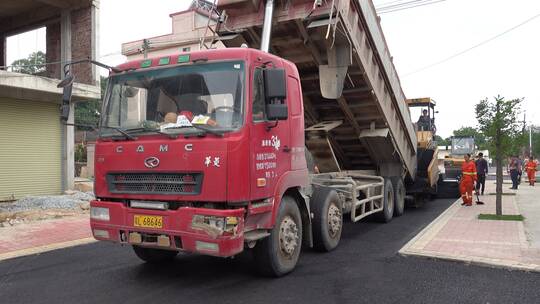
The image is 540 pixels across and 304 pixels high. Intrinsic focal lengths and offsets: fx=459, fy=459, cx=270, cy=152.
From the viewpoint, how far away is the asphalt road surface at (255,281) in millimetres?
4918

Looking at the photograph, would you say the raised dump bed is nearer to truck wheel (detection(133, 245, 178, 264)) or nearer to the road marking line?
truck wheel (detection(133, 245, 178, 264))

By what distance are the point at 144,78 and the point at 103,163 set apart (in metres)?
1.10

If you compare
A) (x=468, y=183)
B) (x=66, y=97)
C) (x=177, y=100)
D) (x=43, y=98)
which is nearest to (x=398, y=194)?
(x=468, y=183)

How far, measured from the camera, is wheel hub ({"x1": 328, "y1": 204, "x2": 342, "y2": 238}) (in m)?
7.07

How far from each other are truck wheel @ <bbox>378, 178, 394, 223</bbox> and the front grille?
5.98m

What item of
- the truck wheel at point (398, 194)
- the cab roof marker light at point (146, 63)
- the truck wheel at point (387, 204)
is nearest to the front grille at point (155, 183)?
the cab roof marker light at point (146, 63)

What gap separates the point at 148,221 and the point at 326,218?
2.85 meters

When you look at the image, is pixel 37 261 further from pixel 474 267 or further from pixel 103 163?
pixel 474 267

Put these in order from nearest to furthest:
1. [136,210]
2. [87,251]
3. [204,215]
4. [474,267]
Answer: [204,215], [136,210], [474,267], [87,251]

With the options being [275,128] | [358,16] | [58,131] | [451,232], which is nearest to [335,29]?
[358,16]

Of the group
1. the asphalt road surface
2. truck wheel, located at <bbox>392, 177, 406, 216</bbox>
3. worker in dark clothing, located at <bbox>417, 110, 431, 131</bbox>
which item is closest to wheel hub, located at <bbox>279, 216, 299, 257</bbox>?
the asphalt road surface

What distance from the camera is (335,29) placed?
22.0 ft

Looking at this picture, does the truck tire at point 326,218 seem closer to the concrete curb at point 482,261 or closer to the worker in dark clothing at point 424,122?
the concrete curb at point 482,261

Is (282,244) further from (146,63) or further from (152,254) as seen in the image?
(146,63)
